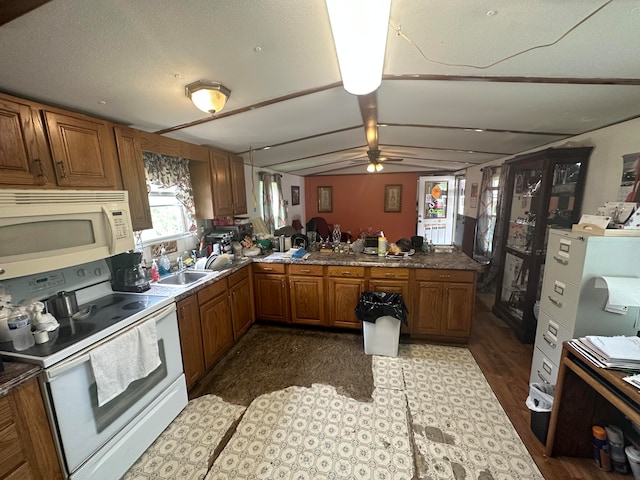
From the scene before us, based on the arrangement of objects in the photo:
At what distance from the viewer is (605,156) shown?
2.12 meters

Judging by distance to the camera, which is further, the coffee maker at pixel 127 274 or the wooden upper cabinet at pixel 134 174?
the coffee maker at pixel 127 274

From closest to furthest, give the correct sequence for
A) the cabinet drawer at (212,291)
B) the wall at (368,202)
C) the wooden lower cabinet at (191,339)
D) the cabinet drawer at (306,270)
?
the wooden lower cabinet at (191,339)
the cabinet drawer at (212,291)
the cabinet drawer at (306,270)
the wall at (368,202)

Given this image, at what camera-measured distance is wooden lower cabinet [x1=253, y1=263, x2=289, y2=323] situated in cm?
292

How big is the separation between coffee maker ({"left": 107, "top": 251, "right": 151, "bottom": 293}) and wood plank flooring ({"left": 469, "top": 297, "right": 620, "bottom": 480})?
2.87m

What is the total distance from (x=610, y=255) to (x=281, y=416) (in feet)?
Result: 7.67

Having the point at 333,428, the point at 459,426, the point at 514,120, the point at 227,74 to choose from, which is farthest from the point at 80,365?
the point at 514,120

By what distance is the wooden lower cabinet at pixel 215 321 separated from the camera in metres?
2.20

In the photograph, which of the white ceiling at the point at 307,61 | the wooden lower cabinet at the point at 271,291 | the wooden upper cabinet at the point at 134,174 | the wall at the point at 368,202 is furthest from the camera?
the wall at the point at 368,202

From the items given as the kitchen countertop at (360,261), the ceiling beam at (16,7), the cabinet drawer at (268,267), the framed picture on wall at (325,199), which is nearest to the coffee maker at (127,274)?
the kitchen countertop at (360,261)

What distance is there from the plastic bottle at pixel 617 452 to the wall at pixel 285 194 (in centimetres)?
393

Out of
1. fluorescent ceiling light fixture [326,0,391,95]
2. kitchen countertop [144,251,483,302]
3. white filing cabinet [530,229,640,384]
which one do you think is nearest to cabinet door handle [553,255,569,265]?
white filing cabinet [530,229,640,384]

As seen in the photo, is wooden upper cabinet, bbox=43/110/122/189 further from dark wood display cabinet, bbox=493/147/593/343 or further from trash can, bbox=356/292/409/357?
dark wood display cabinet, bbox=493/147/593/343

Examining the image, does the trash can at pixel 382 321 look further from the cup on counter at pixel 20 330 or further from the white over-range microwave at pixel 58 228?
the cup on counter at pixel 20 330

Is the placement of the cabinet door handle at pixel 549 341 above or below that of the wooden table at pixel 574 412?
above
